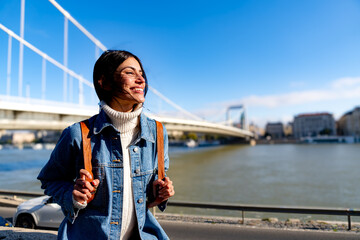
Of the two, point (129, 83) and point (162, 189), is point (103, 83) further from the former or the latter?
point (162, 189)

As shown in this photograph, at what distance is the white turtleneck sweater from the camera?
1156 mm

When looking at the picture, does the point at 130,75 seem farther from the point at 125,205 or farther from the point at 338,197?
the point at 338,197

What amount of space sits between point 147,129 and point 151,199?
13.1 inches

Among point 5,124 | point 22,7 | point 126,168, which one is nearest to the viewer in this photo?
point 126,168

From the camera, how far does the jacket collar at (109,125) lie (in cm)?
112

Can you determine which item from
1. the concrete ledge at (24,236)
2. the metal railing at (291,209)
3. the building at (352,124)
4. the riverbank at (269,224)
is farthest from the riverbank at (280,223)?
the building at (352,124)

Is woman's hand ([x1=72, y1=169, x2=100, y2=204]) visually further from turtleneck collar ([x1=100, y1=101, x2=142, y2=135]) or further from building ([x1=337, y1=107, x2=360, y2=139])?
building ([x1=337, y1=107, x2=360, y2=139])

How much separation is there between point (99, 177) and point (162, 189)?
0.28 meters

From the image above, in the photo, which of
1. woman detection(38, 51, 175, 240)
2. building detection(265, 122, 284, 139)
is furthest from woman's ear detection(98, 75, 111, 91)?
building detection(265, 122, 284, 139)

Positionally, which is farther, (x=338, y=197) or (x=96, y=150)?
(x=338, y=197)

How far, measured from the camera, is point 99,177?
1.10 metres

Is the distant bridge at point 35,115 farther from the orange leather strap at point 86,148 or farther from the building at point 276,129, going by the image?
the building at point 276,129

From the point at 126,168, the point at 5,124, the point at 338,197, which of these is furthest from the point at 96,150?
the point at 5,124

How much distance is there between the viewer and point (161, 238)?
123 cm
